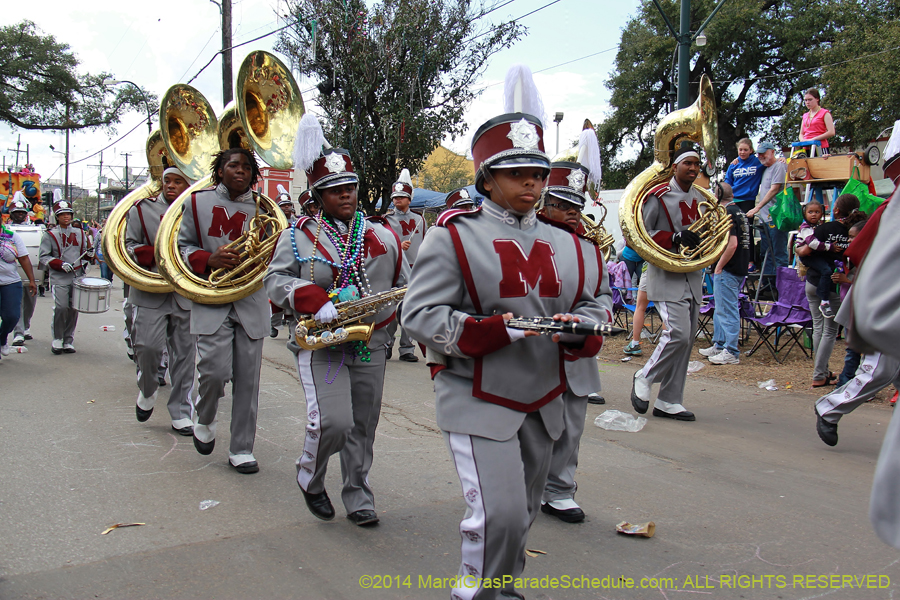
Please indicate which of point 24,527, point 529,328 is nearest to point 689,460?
point 529,328

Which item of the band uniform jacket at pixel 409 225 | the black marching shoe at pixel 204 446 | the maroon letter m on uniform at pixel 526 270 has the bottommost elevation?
the black marching shoe at pixel 204 446

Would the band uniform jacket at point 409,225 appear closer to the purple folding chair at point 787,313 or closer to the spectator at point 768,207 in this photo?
the purple folding chair at point 787,313

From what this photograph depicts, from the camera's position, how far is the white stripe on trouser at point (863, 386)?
15.8ft

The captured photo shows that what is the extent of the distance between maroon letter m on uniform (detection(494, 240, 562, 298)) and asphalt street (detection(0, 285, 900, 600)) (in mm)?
1416

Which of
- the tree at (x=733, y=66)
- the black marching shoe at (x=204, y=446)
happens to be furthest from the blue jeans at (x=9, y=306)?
the tree at (x=733, y=66)

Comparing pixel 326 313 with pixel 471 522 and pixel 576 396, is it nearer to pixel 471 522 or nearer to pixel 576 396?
pixel 576 396

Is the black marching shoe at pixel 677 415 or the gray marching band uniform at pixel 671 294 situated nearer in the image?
the gray marching band uniform at pixel 671 294

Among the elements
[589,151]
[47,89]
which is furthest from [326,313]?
[47,89]

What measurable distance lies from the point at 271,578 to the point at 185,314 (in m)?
3.54

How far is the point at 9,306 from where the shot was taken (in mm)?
8984

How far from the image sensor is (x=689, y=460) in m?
5.12

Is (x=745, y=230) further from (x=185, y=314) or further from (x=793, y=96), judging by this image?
(x=793, y=96)

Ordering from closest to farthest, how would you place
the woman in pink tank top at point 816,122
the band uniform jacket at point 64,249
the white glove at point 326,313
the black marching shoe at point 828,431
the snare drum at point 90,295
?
the white glove at point 326,313, the black marching shoe at point 828,431, the snare drum at point 90,295, the band uniform jacket at point 64,249, the woman in pink tank top at point 816,122

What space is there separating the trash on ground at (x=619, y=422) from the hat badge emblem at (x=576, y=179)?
2.12 meters
